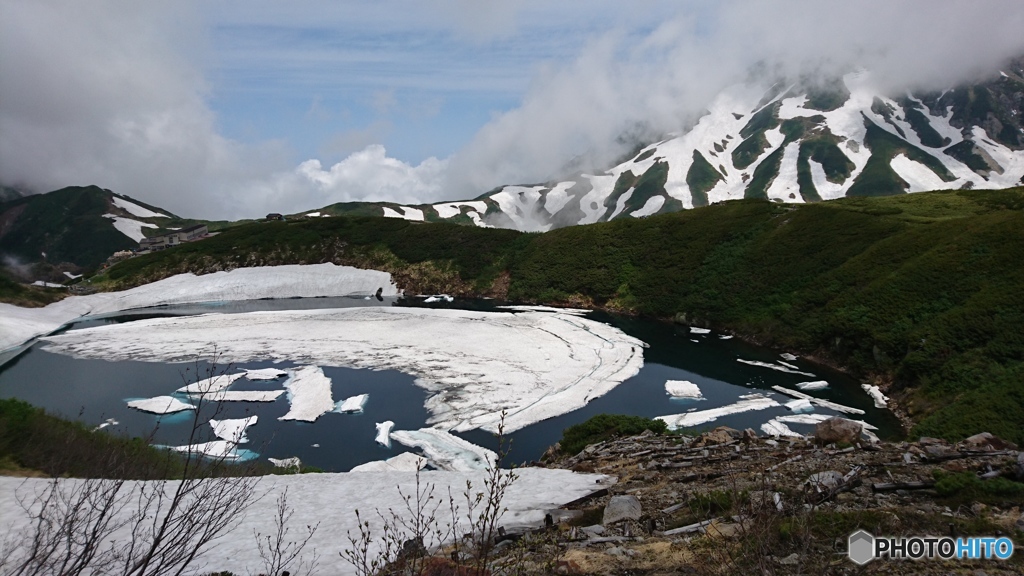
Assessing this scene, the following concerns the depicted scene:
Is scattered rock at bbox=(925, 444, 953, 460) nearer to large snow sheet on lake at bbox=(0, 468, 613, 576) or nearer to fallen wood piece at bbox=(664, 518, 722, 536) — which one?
fallen wood piece at bbox=(664, 518, 722, 536)

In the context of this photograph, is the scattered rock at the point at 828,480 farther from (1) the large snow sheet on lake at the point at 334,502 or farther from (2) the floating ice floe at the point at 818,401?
(2) the floating ice floe at the point at 818,401

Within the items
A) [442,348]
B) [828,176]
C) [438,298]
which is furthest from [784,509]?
[828,176]

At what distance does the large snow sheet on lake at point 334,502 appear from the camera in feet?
32.1

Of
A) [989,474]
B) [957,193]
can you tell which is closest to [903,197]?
[957,193]

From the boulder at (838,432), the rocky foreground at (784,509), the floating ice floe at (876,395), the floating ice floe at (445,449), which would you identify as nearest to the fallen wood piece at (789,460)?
the rocky foreground at (784,509)

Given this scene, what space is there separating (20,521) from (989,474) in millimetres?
19523

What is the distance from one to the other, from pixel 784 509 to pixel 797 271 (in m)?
45.0

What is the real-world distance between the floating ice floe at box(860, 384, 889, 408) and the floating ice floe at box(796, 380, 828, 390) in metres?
2.12

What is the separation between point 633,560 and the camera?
8.28m

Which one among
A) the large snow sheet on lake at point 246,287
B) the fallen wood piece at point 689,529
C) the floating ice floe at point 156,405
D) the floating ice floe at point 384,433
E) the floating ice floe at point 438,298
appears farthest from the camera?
the large snow sheet on lake at point 246,287

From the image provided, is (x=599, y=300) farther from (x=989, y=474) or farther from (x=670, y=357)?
(x=989, y=474)

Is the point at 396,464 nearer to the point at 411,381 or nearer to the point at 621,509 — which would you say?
the point at 411,381

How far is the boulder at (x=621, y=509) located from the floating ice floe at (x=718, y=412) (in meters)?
15.3

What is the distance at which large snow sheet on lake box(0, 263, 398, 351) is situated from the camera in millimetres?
70000
